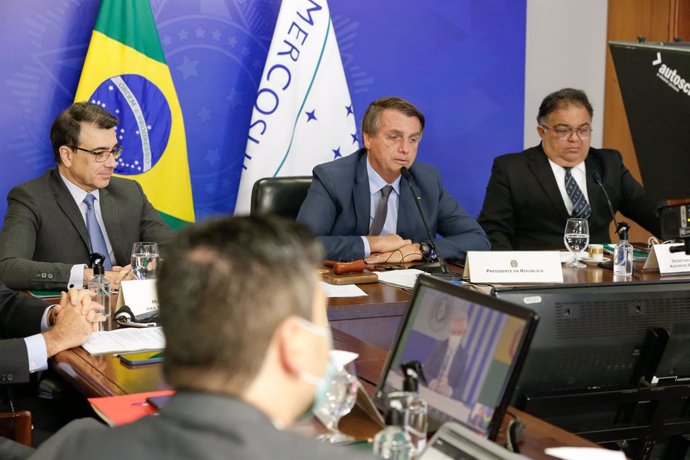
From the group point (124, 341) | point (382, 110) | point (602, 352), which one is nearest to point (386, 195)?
point (382, 110)

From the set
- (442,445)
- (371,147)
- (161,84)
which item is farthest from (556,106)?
(442,445)

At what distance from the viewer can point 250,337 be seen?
0.95m

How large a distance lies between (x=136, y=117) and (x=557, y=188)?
2.00 metres

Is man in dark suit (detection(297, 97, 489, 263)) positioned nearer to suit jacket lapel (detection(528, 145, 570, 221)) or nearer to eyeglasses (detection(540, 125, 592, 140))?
suit jacket lapel (detection(528, 145, 570, 221))

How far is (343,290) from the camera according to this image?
9.89 ft

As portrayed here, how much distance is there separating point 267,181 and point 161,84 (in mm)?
1009

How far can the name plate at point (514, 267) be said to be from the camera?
3.12 m

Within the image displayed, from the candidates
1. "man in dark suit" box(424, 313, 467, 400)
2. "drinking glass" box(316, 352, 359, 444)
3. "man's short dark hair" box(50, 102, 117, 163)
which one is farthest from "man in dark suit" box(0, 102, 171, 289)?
"man in dark suit" box(424, 313, 467, 400)

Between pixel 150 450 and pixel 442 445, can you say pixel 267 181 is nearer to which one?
pixel 442 445

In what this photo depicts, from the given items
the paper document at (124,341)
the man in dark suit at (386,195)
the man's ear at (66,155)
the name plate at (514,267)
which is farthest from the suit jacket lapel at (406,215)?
the paper document at (124,341)

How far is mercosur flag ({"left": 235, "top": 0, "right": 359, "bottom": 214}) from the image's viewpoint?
468 centimetres

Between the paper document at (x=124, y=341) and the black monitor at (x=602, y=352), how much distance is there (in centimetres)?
91

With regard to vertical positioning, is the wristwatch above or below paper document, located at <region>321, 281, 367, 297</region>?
above

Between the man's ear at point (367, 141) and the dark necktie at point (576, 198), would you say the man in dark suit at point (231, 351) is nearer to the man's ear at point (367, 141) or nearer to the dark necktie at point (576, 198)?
the man's ear at point (367, 141)
